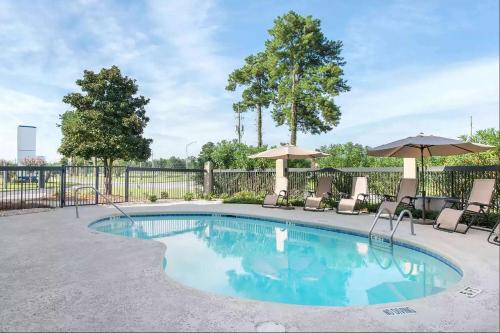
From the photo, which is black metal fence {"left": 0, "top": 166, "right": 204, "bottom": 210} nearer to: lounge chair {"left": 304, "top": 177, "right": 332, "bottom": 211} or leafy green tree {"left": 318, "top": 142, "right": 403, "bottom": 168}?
leafy green tree {"left": 318, "top": 142, "right": 403, "bottom": 168}

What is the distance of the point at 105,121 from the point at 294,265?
45.0 ft

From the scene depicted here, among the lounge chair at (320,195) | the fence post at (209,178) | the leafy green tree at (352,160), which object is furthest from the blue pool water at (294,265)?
the fence post at (209,178)

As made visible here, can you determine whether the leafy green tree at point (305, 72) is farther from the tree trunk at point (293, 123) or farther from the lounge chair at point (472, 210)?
the lounge chair at point (472, 210)

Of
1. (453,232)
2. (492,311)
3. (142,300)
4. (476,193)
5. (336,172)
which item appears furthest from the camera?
(336,172)

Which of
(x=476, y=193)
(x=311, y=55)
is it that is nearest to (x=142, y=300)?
(x=476, y=193)

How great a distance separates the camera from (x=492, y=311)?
5.94 ft

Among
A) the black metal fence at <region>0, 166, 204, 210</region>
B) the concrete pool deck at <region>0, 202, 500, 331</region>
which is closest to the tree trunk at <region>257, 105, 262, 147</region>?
the black metal fence at <region>0, 166, 204, 210</region>

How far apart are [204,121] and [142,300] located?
22.6 metres

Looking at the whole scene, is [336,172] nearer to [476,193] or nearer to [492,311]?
[476,193]

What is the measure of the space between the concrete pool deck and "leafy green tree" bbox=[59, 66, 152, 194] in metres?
11.7

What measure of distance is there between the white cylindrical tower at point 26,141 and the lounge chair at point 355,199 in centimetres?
3618

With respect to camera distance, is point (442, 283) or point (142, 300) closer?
point (142, 300)

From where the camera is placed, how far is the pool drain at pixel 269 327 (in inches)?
102

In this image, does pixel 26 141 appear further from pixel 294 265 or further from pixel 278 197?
pixel 294 265
